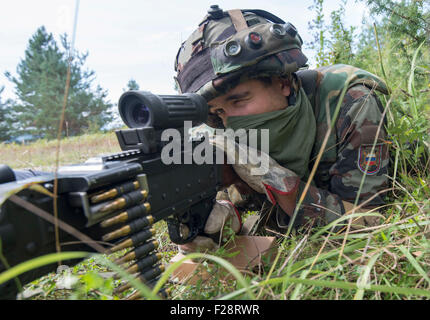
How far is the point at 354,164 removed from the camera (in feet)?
7.83

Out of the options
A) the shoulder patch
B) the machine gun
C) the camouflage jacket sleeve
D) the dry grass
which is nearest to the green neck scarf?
the camouflage jacket sleeve

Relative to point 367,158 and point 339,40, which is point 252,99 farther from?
point 339,40

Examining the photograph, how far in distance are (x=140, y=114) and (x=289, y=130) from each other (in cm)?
120

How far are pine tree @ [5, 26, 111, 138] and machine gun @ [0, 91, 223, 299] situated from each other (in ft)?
83.7

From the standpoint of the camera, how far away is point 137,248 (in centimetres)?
148

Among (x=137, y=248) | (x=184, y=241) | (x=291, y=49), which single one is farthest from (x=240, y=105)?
(x=137, y=248)

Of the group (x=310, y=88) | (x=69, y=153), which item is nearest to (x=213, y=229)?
(x=310, y=88)

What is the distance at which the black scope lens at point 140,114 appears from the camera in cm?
178

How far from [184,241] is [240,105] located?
1.09 m

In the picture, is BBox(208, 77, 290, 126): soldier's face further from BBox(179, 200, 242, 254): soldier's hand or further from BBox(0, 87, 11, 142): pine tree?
BBox(0, 87, 11, 142): pine tree

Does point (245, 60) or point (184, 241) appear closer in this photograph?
point (184, 241)

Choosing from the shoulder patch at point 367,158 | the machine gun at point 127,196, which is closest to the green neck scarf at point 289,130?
the shoulder patch at point 367,158

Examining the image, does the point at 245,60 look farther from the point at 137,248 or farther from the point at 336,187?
the point at 137,248

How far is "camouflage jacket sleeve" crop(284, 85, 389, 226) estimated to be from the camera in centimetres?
231
